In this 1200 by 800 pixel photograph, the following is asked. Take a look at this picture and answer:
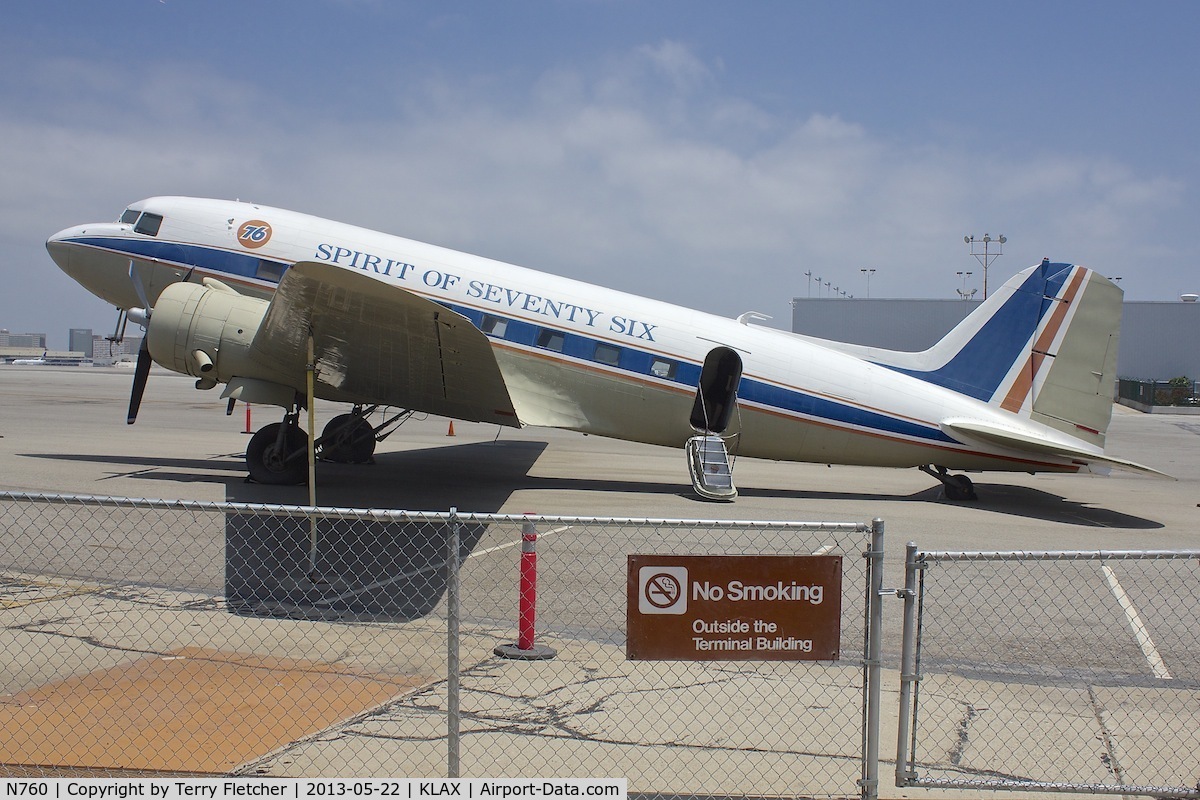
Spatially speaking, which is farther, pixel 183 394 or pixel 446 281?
pixel 183 394

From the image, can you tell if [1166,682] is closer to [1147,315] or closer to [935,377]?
[935,377]

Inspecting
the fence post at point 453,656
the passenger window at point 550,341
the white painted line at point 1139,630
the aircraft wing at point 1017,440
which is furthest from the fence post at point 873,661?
the aircraft wing at point 1017,440

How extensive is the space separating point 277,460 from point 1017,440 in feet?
38.0

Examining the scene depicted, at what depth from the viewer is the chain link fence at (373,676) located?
16.2 feet

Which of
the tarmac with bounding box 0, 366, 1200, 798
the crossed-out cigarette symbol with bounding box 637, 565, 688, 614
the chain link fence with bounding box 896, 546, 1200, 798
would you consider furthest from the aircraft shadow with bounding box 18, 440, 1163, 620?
the chain link fence with bounding box 896, 546, 1200, 798

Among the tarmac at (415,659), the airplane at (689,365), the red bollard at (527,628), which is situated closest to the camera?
the tarmac at (415,659)

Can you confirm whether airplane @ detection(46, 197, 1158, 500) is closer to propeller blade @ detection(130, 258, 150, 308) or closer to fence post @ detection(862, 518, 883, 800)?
propeller blade @ detection(130, 258, 150, 308)

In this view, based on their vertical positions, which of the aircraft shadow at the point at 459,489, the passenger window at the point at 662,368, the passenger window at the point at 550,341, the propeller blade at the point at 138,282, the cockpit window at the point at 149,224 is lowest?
the aircraft shadow at the point at 459,489

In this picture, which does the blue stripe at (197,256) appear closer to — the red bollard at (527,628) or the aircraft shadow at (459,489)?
the aircraft shadow at (459,489)

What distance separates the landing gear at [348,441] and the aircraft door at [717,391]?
606 centimetres

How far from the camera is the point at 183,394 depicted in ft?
136

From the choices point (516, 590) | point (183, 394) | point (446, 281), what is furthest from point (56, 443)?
point (183, 394)

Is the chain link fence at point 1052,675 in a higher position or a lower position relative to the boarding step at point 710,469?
lower

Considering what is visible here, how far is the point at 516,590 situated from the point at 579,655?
212 centimetres
